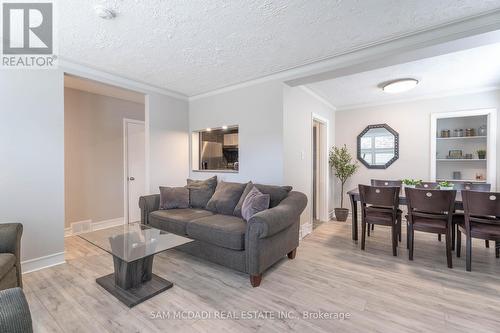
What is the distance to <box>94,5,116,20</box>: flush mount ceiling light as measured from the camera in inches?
71.7

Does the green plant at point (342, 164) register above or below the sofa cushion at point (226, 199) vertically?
above

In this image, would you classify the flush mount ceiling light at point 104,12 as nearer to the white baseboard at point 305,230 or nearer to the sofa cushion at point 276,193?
the sofa cushion at point 276,193

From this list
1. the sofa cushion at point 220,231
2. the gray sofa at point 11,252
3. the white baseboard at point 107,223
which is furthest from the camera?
the white baseboard at point 107,223

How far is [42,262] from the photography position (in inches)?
101

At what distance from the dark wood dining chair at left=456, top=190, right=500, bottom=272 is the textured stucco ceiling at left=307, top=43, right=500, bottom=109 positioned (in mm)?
1610

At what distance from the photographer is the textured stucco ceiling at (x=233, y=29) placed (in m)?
1.82

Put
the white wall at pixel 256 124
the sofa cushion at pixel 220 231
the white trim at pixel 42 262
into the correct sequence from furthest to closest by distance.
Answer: the white wall at pixel 256 124 < the white trim at pixel 42 262 < the sofa cushion at pixel 220 231

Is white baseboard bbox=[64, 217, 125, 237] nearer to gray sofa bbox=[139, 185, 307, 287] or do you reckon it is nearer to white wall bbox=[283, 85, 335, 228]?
gray sofa bbox=[139, 185, 307, 287]

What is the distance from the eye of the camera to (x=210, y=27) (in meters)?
2.11

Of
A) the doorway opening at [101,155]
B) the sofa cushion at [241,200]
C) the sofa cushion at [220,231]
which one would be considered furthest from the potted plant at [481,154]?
the doorway opening at [101,155]

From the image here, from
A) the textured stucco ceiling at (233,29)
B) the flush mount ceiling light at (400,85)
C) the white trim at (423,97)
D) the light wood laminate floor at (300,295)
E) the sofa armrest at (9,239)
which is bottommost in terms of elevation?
the light wood laminate floor at (300,295)

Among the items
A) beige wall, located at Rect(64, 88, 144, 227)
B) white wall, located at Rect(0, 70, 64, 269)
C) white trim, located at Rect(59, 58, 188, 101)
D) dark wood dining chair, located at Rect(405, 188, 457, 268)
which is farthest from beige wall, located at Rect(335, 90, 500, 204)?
white wall, located at Rect(0, 70, 64, 269)

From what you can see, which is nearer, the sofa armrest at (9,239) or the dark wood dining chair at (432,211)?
the sofa armrest at (9,239)

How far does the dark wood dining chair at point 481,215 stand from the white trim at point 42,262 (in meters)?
4.59
